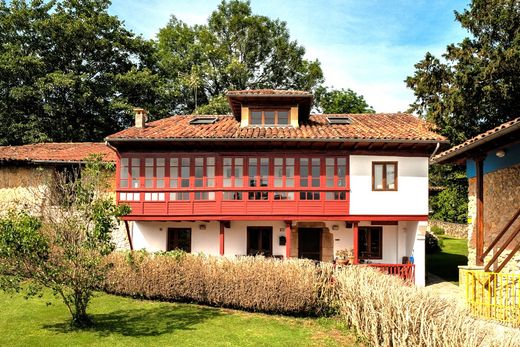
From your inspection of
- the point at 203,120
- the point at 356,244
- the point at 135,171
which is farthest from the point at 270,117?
the point at 356,244

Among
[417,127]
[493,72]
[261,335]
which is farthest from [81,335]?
[493,72]

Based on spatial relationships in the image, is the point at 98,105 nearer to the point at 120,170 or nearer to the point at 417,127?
the point at 120,170

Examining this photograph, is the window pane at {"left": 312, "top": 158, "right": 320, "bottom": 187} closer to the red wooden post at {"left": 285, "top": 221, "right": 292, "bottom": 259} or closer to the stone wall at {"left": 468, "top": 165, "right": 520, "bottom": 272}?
the red wooden post at {"left": 285, "top": 221, "right": 292, "bottom": 259}

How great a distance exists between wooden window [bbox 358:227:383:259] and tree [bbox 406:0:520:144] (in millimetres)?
7509

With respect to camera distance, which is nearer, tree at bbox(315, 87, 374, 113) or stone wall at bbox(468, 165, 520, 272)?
stone wall at bbox(468, 165, 520, 272)

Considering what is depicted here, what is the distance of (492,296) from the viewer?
10.5 metres

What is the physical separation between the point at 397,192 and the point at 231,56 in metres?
23.8

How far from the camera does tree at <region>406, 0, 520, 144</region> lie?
2111 centimetres

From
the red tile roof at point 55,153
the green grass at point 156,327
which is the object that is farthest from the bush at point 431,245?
the red tile roof at point 55,153

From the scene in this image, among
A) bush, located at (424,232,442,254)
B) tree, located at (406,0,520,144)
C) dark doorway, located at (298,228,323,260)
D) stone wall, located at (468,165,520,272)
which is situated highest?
tree, located at (406,0,520,144)

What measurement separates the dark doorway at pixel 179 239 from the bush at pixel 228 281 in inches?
183

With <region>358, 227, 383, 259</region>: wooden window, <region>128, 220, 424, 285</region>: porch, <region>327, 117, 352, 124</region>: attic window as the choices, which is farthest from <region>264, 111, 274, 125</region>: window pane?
<region>358, 227, 383, 259</region>: wooden window

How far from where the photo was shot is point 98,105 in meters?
33.3

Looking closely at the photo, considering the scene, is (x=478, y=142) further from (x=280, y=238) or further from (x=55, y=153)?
(x=55, y=153)
